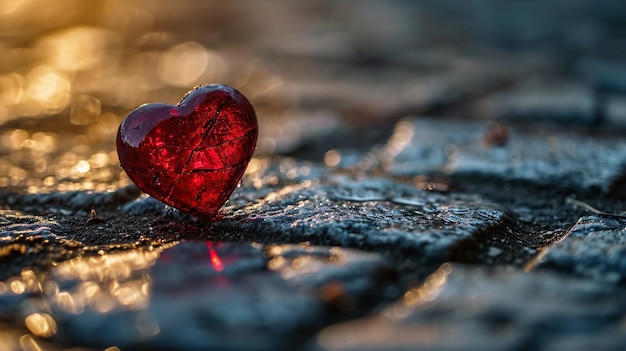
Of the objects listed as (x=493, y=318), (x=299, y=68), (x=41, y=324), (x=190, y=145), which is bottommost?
(x=493, y=318)

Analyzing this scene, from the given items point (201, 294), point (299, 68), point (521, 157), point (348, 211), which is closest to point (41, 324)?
point (201, 294)

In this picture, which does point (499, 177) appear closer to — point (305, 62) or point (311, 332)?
point (311, 332)

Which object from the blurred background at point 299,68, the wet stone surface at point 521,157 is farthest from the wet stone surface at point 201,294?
the wet stone surface at point 521,157

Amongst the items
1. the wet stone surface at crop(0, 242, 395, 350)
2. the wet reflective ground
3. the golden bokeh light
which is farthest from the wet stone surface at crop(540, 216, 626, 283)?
the golden bokeh light

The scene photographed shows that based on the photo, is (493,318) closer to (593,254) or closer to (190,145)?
(593,254)

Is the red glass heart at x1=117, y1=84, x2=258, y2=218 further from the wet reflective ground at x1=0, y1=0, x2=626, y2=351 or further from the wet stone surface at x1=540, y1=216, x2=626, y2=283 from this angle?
the wet stone surface at x1=540, y1=216, x2=626, y2=283

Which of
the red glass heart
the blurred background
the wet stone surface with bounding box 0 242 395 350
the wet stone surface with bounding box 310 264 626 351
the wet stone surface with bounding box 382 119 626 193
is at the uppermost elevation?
the blurred background
